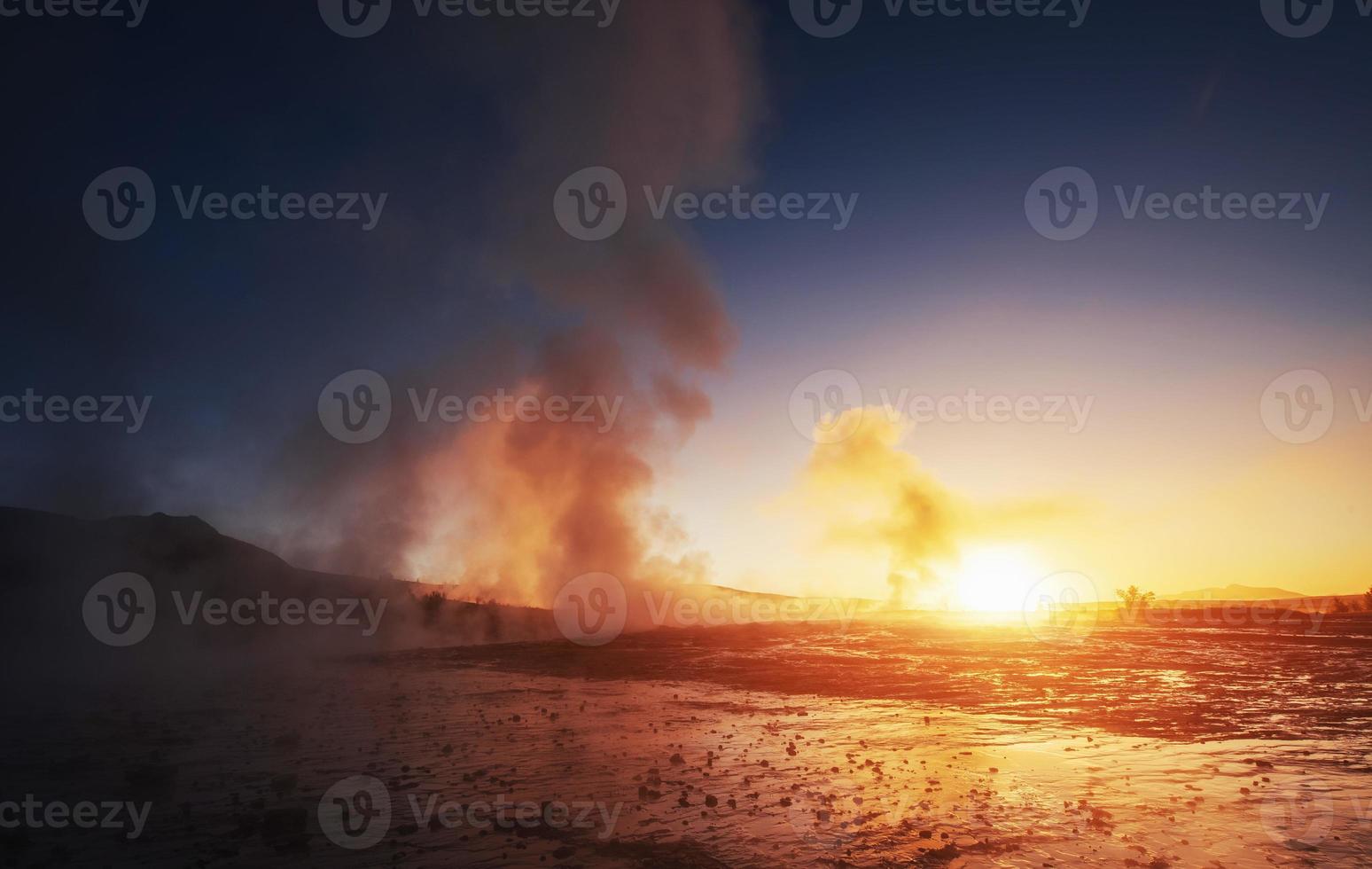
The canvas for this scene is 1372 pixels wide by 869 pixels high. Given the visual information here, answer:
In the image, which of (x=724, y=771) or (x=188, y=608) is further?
(x=188, y=608)

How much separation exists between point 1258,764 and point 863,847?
12159 mm

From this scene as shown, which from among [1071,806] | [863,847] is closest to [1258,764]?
[1071,806]

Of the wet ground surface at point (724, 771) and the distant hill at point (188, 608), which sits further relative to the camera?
the distant hill at point (188, 608)

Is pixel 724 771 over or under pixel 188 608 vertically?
under

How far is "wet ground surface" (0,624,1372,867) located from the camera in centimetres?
1038

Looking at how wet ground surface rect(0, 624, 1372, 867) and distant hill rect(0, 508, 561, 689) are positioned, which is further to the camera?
distant hill rect(0, 508, 561, 689)

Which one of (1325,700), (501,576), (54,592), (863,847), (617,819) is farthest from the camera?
(501,576)

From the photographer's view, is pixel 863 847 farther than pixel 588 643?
No

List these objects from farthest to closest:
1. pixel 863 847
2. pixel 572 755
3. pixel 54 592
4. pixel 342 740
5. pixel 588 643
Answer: pixel 54 592 < pixel 588 643 < pixel 342 740 < pixel 572 755 < pixel 863 847

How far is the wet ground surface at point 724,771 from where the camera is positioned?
34.0 feet

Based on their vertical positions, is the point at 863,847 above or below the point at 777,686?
above

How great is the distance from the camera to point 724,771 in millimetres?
14883

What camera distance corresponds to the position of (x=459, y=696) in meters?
27.4

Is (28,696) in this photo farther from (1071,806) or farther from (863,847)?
(1071,806)
